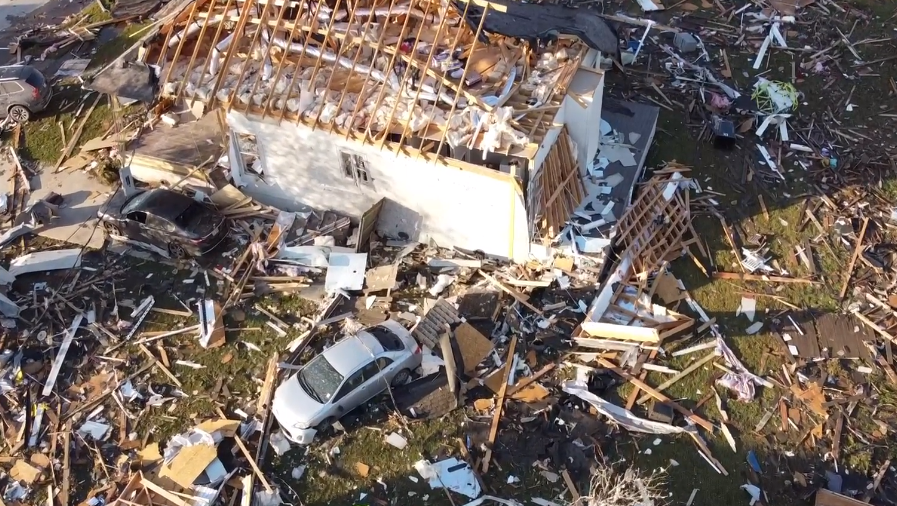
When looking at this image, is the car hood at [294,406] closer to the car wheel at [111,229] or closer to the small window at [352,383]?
the small window at [352,383]

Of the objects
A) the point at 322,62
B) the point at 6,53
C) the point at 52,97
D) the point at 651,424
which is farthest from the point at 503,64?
the point at 6,53

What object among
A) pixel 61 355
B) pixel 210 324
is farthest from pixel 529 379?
pixel 61 355

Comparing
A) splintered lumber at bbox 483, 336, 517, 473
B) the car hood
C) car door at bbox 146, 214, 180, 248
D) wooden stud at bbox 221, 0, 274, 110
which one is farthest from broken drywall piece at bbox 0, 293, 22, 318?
splintered lumber at bbox 483, 336, 517, 473

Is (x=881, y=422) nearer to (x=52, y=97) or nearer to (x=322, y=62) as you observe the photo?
(x=322, y=62)

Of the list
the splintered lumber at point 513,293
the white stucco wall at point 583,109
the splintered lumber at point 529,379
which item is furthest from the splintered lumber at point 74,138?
the splintered lumber at point 529,379

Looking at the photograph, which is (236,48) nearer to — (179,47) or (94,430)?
(179,47)

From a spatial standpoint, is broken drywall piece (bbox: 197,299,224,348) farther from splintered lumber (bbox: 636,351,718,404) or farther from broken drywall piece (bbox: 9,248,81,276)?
splintered lumber (bbox: 636,351,718,404)
